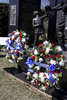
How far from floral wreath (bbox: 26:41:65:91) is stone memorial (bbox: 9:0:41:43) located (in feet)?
18.9

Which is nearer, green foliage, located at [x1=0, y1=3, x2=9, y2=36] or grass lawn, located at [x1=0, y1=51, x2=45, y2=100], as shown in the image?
grass lawn, located at [x1=0, y1=51, x2=45, y2=100]

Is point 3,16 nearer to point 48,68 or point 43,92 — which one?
point 43,92

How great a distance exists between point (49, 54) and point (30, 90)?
3.68ft

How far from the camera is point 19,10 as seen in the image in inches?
310

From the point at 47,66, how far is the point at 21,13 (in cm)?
619

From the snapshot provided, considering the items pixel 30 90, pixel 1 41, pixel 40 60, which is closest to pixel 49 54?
pixel 40 60

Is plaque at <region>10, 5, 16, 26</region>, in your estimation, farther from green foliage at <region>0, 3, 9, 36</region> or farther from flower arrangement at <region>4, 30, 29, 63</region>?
flower arrangement at <region>4, 30, 29, 63</region>

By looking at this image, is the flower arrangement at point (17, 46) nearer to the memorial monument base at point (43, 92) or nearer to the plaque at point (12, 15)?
the memorial monument base at point (43, 92)

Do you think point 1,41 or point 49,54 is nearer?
point 49,54

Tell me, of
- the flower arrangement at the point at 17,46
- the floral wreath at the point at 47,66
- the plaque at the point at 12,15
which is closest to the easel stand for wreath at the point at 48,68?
the floral wreath at the point at 47,66

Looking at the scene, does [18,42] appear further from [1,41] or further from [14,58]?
[1,41]

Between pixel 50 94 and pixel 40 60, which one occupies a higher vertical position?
pixel 40 60

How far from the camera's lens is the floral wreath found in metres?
2.24

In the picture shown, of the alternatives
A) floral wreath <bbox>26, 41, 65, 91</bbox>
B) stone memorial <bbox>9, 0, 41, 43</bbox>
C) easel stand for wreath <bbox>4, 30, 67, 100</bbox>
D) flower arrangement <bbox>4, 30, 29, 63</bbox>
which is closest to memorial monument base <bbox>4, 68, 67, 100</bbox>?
easel stand for wreath <bbox>4, 30, 67, 100</bbox>
